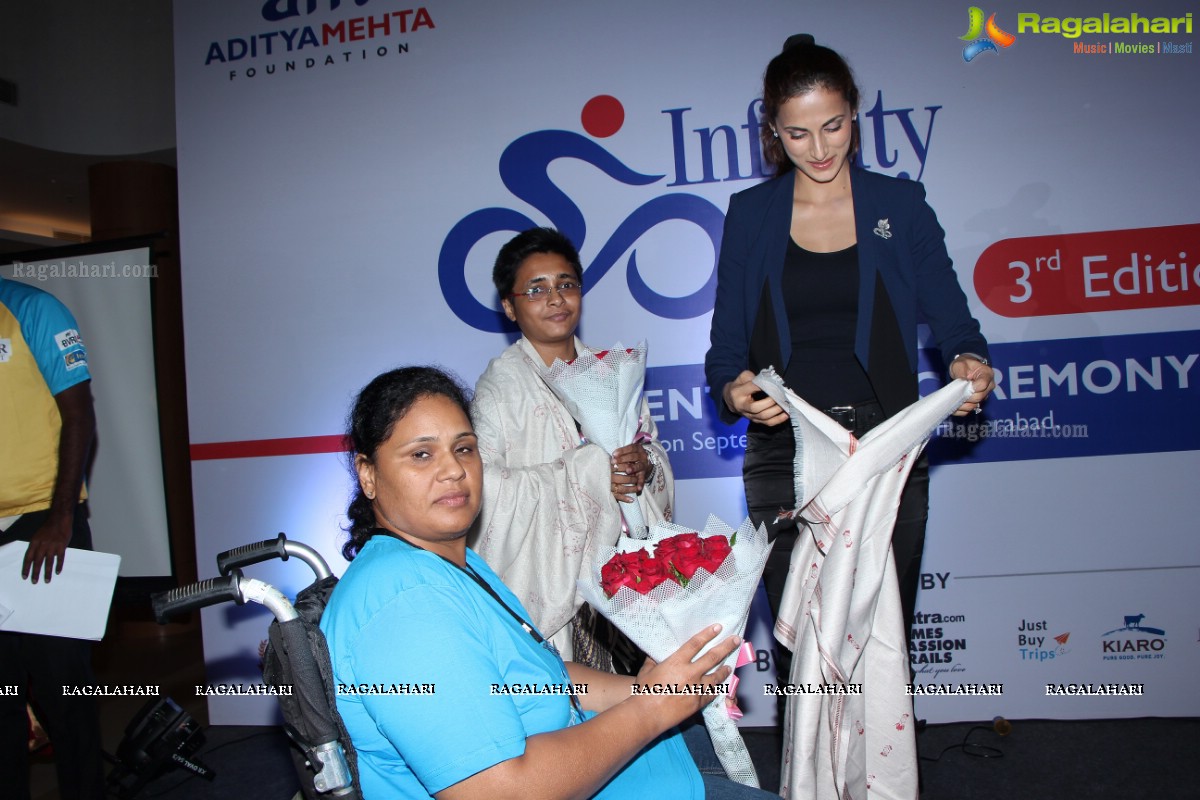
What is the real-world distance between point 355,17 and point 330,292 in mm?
1286

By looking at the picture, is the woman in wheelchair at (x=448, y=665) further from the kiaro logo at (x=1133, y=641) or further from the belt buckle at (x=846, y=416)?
the kiaro logo at (x=1133, y=641)

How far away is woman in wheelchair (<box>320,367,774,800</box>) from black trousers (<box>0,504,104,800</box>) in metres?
1.71

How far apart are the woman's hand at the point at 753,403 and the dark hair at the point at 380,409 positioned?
26.7 inches

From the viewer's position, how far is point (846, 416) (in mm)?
1812

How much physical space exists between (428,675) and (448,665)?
0.09 feet

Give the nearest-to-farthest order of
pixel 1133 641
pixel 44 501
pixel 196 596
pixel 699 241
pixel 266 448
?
pixel 196 596, pixel 44 501, pixel 1133 641, pixel 699 241, pixel 266 448

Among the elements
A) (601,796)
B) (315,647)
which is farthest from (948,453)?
(315,647)

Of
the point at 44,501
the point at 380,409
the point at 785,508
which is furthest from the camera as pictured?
the point at 44,501

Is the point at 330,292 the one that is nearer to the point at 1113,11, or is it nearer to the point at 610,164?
the point at 610,164

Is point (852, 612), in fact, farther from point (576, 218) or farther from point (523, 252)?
point (576, 218)

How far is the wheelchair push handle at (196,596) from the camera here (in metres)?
1.17

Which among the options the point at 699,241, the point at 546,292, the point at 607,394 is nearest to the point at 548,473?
the point at 607,394

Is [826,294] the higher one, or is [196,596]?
[826,294]

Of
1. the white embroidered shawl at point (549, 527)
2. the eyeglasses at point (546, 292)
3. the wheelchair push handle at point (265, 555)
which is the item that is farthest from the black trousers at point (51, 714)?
the eyeglasses at point (546, 292)
